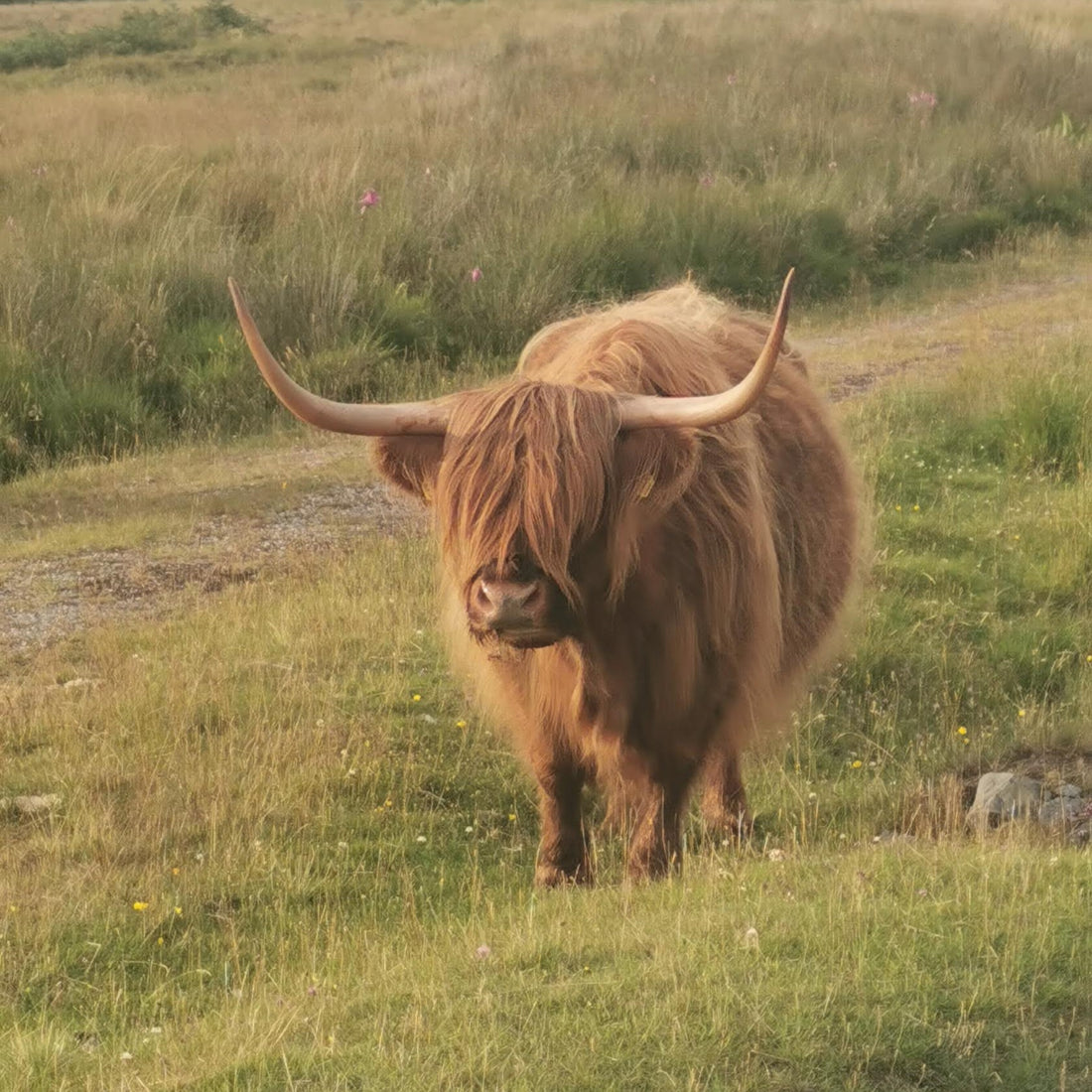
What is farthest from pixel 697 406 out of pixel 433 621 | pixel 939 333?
pixel 939 333

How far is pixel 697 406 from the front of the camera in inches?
160

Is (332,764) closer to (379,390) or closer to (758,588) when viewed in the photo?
(758,588)

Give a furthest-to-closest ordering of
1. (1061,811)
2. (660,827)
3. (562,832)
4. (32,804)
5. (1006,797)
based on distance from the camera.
→ (1006,797) → (1061,811) → (32,804) → (562,832) → (660,827)

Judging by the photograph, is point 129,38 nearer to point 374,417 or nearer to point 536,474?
point 374,417

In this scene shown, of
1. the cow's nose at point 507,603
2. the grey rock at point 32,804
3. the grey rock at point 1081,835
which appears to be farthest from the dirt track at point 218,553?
the cow's nose at point 507,603

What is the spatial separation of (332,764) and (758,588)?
1794mm

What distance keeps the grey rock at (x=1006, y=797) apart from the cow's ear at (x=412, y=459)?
7.54 ft

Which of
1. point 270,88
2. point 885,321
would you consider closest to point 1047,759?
point 885,321

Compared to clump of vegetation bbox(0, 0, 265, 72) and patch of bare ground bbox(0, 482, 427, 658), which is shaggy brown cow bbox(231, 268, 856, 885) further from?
clump of vegetation bbox(0, 0, 265, 72)

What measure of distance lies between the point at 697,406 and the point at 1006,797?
235 centimetres

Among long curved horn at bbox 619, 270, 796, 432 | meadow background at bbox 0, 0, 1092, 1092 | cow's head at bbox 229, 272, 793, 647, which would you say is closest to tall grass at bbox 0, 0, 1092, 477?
meadow background at bbox 0, 0, 1092, 1092

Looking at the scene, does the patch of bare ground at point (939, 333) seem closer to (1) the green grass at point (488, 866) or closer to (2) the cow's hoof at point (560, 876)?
(1) the green grass at point (488, 866)

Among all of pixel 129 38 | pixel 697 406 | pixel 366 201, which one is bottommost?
pixel 366 201

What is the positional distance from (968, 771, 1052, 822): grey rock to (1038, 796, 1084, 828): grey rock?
0.03 meters
